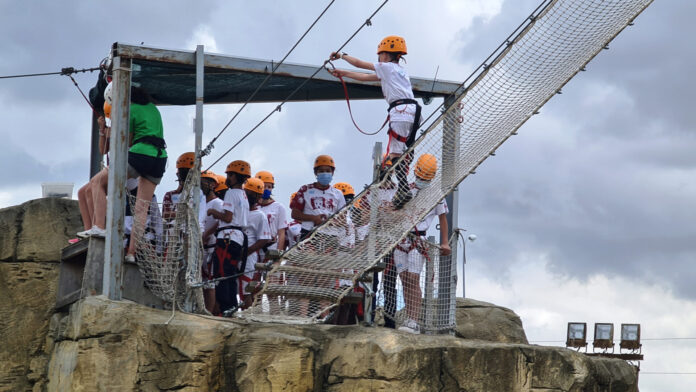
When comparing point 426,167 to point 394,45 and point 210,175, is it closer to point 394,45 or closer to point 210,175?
point 394,45

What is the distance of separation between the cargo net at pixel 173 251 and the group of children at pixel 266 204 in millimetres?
183

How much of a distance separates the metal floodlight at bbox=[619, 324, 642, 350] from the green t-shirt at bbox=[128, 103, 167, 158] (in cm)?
1261

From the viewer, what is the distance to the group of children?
15469 mm

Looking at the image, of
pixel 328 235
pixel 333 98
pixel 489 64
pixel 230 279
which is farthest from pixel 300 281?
pixel 333 98

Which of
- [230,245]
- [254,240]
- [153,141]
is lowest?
[230,245]

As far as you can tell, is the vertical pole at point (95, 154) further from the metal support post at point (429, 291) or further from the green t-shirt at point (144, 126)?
the metal support post at point (429, 291)

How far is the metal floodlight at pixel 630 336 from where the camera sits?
25250 mm

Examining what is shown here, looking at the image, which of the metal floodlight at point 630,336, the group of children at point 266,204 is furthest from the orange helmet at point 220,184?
the metal floodlight at point 630,336

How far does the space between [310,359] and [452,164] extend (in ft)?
9.89

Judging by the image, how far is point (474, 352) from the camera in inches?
582

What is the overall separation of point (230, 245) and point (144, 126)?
77.3 inches

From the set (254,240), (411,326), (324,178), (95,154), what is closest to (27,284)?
(95,154)

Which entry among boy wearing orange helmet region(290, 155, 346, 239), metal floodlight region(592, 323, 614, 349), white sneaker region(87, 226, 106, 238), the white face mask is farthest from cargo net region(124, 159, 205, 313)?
metal floodlight region(592, 323, 614, 349)

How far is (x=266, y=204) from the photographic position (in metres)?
18.0
